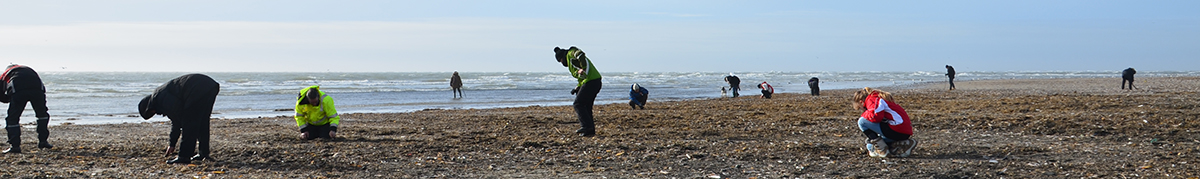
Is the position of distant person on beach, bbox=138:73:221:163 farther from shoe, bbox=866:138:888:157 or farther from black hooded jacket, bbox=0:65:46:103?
shoe, bbox=866:138:888:157

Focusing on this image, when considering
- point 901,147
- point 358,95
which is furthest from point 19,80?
point 358,95

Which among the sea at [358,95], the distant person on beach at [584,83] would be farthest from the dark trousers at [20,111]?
the sea at [358,95]

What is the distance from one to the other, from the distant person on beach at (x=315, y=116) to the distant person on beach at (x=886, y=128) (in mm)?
5115

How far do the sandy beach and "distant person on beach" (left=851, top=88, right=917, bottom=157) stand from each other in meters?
0.14

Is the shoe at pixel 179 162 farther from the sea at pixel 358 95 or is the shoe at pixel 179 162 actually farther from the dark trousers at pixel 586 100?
the sea at pixel 358 95

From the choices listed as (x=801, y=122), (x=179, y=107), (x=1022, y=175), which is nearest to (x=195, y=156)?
(x=179, y=107)

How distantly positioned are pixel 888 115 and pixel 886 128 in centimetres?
11

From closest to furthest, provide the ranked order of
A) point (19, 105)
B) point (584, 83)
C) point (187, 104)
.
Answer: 1. point (187, 104)
2. point (19, 105)
3. point (584, 83)

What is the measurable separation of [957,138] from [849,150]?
1.69 meters

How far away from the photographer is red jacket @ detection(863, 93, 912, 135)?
253 inches

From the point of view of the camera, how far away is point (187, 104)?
20.0ft

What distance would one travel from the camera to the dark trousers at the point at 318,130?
27.8 ft

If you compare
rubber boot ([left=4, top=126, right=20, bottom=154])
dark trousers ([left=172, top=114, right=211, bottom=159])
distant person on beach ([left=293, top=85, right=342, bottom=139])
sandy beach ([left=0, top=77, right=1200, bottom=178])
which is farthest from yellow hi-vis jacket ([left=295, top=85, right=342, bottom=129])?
rubber boot ([left=4, top=126, right=20, bottom=154])

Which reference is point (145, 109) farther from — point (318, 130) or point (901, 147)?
point (901, 147)
